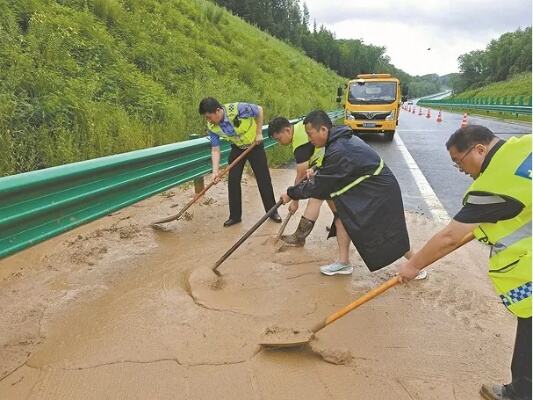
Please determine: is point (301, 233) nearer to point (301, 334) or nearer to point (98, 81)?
point (301, 334)

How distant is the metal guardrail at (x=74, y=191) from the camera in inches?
94.6

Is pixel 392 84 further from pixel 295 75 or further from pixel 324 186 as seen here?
pixel 324 186

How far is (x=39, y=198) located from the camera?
2598mm

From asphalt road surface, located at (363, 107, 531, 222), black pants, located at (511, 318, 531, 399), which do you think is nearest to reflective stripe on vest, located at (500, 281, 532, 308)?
black pants, located at (511, 318, 531, 399)

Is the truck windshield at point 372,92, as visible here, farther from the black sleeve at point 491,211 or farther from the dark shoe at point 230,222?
the black sleeve at point 491,211

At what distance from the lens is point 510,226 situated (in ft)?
6.15

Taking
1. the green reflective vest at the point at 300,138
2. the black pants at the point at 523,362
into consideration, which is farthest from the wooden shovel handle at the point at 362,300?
the green reflective vest at the point at 300,138

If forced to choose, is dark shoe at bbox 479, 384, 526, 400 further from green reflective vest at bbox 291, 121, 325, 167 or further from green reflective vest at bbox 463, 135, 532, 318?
green reflective vest at bbox 291, 121, 325, 167

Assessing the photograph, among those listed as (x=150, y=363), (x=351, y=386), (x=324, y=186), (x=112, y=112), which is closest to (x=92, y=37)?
(x=112, y=112)

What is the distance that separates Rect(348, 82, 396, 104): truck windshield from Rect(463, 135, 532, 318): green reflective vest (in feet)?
44.0

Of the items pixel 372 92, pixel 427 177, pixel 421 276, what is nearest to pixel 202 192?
pixel 421 276

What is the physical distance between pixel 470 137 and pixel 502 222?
1.34ft

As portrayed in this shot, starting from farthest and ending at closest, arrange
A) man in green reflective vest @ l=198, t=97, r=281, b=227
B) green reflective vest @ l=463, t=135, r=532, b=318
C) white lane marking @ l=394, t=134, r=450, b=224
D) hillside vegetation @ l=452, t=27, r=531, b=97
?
hillside vegetation @ l=452, t=27, r=531, b=97, white lane marking @ l=394, t=134, r=450, b=224, man in green reflective vest @ l=198, t=97, r=281, b=227, green reflective vest @ l=463, t=135, r=532, b=318

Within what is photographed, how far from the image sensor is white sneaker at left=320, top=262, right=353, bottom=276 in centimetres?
350
